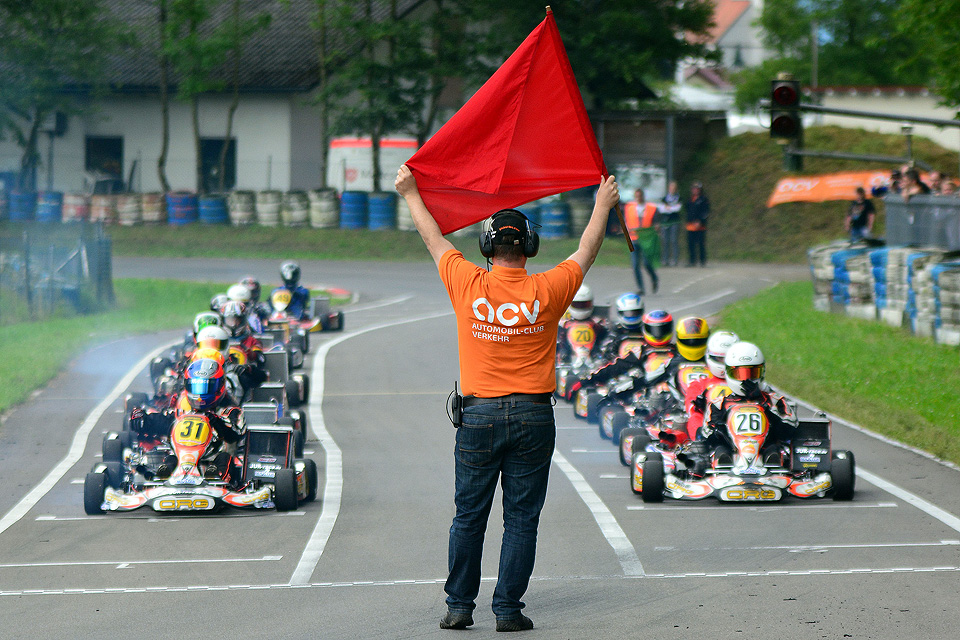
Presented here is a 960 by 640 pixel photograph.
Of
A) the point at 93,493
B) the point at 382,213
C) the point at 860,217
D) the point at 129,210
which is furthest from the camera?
the point at 129,210

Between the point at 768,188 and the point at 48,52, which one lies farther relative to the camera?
the point at 48,52

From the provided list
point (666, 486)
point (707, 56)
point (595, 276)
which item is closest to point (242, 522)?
point (666, 486)

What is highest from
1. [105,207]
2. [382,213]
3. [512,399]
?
[105,207]

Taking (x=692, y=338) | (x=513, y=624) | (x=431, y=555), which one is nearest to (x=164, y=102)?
(x=692, y=338)

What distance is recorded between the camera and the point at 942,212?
59.1ft

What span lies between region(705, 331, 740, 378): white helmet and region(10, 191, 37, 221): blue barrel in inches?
1217

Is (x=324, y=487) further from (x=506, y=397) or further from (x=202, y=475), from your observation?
(x=506, y=397)

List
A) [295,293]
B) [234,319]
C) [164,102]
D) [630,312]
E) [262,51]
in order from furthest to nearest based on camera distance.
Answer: [262,51], [164,102], [295,293], [234,319], [630,312]

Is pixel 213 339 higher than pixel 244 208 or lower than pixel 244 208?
lower

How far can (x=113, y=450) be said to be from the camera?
1049 cm

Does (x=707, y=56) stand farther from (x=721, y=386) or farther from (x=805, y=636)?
(x=805, y=636)

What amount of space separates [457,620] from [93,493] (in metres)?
4.18

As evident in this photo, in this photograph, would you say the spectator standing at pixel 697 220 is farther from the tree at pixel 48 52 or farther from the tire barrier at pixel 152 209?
the tree at pixel 48 52

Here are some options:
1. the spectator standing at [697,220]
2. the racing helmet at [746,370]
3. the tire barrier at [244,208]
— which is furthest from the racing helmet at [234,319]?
the tire barrier at [244,208]
